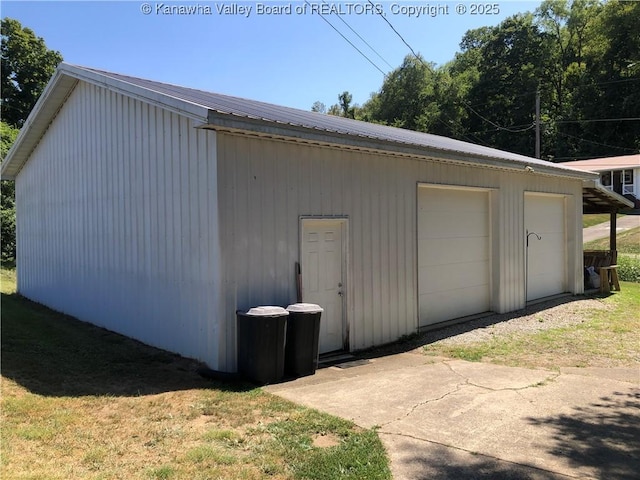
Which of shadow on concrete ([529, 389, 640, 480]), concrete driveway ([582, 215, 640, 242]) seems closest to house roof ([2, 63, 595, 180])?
shadow on concrete ([529, 389, 640, 480])

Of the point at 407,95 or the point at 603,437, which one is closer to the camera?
the point at 603,437

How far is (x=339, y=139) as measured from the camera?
22.6 ft

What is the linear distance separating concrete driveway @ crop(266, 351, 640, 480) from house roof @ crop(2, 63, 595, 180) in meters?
3.01

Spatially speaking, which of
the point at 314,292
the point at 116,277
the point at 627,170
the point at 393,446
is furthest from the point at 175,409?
the point at 627,170

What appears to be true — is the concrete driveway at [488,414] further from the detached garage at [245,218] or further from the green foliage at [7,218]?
the green foliage at [7,218]

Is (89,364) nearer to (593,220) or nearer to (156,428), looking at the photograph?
(156,428)

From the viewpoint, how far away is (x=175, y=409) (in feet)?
15.9

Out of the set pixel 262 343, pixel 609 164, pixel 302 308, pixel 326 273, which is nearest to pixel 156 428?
pixel 262 343

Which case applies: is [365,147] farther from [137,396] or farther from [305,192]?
[137,396]

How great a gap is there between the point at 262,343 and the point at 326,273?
186cm

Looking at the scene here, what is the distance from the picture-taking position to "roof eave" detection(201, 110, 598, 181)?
570 cm

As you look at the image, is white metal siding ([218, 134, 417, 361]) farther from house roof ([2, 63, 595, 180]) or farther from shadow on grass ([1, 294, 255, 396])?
shadow on grass ([1, 294, 255, 396])

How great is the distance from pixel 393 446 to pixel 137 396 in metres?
2.70

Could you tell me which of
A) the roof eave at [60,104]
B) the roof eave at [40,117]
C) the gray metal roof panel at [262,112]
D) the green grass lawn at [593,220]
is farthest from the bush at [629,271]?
the green grass lawn at [593,220]
